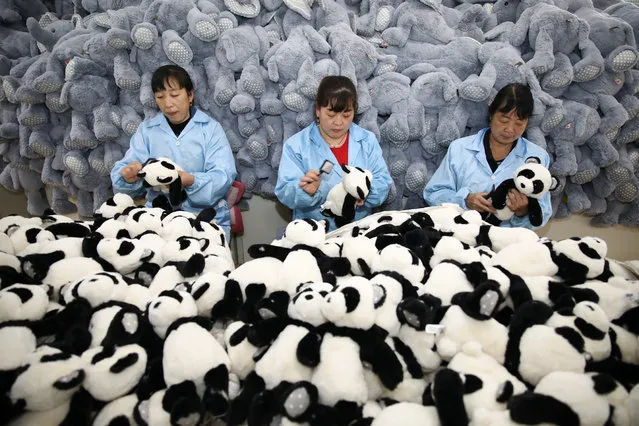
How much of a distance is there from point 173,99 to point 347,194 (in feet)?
2.75

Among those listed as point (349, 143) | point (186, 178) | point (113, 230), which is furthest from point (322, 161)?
point (113, 230)

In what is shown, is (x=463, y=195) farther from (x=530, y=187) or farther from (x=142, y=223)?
(x=142, y=223)

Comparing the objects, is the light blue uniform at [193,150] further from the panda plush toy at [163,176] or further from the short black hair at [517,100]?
the short black hair at [517,100]

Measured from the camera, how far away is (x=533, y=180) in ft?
4.50

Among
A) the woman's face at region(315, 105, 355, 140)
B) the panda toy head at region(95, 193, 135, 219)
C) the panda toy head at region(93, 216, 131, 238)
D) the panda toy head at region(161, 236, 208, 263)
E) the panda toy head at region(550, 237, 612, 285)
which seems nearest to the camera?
the panda toy head at region(550, 237, 612, 285)

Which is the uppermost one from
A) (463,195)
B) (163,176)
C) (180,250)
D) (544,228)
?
(180,250)

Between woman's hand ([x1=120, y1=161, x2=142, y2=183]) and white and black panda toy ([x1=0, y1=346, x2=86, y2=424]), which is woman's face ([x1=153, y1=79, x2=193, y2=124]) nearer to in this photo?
woman's hand ([x1=120, y1=161, x2=142, y2=183])

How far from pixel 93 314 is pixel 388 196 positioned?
143 centimetres

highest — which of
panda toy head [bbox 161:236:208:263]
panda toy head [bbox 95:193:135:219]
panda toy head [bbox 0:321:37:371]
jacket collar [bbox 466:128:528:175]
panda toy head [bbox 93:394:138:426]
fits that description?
panda toy head [bbox 0:321:37:371]

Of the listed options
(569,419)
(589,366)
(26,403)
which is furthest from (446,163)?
(26,403)

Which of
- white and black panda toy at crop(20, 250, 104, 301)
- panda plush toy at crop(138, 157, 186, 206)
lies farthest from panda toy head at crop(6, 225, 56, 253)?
panda plush toy at crop(138, 157, 186, 206)

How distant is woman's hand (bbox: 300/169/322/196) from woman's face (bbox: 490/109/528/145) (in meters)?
0.79

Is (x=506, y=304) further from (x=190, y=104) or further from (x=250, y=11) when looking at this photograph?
(x=250, y=11)

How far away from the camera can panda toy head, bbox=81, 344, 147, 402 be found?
1.86 ft
